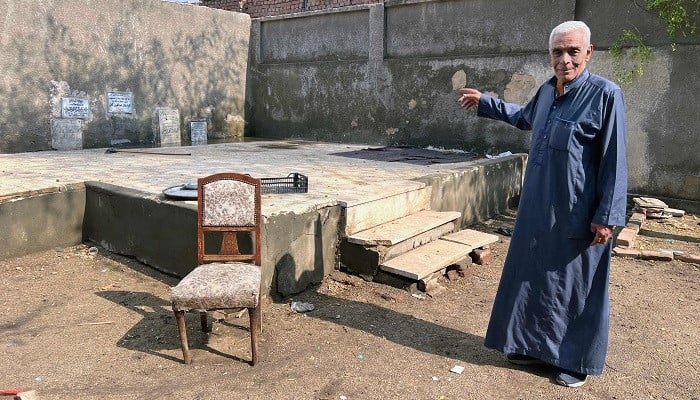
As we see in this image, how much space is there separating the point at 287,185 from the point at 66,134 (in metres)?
5.64

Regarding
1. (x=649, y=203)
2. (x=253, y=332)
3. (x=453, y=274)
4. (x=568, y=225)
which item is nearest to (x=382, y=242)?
(x=453, y=274)

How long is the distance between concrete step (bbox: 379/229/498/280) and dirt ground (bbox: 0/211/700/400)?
20cm

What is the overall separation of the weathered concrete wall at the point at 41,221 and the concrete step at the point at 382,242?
2.66m

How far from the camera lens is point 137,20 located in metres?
9.52

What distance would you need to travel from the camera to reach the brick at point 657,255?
5.41 metres

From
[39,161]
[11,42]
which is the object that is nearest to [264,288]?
[39,161]

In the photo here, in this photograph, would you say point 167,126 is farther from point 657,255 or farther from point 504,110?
point 657,255

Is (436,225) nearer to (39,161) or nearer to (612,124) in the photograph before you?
(612,124)

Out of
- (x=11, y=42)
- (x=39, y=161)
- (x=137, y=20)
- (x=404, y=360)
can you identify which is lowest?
(x=404, y=360)

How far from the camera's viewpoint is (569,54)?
2805 millimetres

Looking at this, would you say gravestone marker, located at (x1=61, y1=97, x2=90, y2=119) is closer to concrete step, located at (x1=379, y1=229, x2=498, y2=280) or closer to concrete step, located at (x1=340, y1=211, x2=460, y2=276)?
concrete step, located at (x1=340, y1=211, x2=460, y2=276)

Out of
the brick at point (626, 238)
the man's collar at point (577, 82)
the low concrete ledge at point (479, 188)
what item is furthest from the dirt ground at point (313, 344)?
the man's collar at point (577, 82)

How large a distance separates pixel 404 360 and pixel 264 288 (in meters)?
1.22

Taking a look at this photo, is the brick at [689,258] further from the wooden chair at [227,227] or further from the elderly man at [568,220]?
the wooden chair at [227,227]
